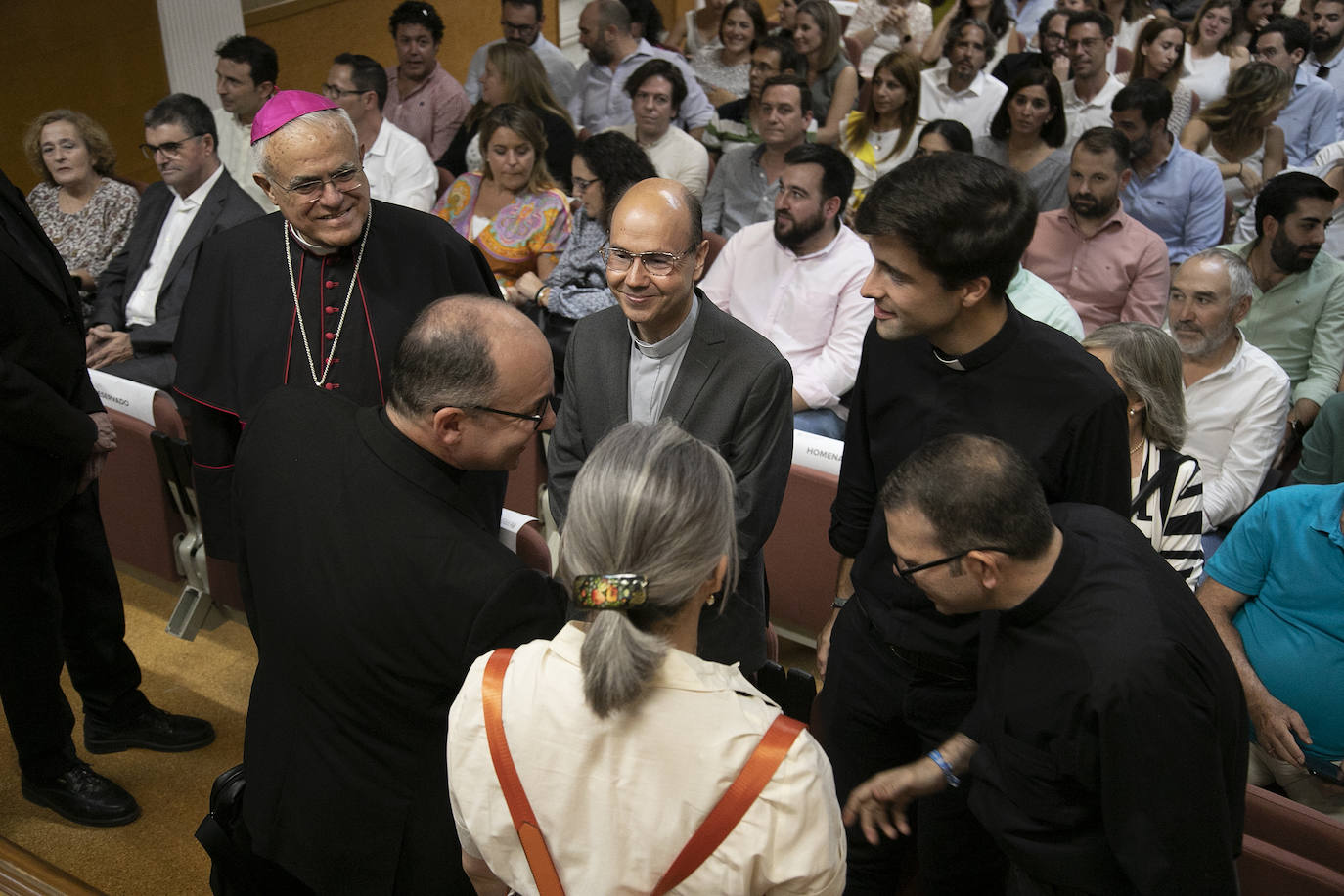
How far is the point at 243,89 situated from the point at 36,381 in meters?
3.24

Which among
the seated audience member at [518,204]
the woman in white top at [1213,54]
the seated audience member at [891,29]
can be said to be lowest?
the seated audience member at [518,204]

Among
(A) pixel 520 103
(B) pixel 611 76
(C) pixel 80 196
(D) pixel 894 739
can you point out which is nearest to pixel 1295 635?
(D) pixel 894 739

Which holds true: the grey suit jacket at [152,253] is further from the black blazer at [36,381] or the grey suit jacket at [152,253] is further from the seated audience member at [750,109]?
the seated audience member at [750,109]

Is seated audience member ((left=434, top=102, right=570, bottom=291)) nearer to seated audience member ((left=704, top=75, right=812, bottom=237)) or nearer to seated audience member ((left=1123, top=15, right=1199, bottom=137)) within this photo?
seated audience member ((left=704, top=75, right=812, bottom=237))

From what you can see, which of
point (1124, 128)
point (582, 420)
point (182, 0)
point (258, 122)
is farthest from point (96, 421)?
point (182, 0)

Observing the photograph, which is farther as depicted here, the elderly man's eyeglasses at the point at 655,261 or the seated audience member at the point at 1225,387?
the seated audience member at the point at 1225,387

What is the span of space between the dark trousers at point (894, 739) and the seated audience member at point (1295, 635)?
848 mm

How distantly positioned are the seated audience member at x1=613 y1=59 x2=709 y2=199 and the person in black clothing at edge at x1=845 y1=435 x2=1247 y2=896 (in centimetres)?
406

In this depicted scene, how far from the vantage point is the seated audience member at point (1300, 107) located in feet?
19.5

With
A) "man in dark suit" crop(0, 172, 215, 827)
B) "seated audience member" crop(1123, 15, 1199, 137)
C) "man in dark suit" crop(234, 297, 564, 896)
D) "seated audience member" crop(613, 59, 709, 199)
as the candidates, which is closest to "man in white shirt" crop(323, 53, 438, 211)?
"seated audience member" crop(613, 59, 709, 199)

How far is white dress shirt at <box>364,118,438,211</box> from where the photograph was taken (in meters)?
5.07

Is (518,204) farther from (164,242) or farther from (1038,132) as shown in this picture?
(1038,132)

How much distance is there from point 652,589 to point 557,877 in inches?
14.4

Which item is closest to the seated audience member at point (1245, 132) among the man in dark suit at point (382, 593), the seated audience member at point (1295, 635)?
the seated audience member at point (1295, 635)
